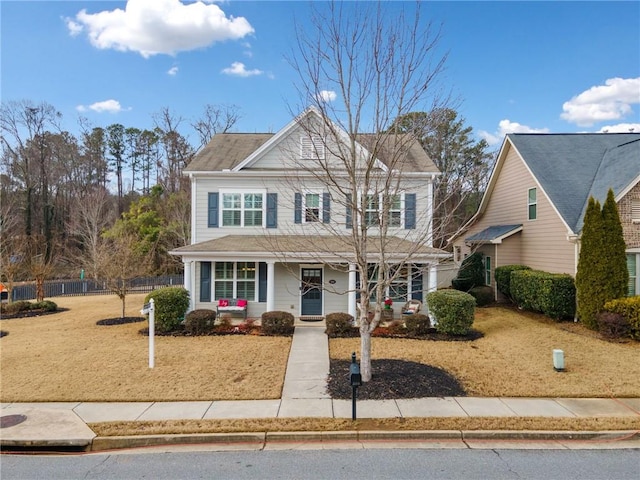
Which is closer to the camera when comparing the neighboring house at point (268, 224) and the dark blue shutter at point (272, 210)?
the neighboring house at point (268, 224)

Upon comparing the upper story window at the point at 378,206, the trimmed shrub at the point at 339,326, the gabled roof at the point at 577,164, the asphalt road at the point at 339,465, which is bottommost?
the asphalt road at the point at 339,465

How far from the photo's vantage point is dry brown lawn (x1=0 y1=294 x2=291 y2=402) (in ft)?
23.5

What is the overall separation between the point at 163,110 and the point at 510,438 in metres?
40.7

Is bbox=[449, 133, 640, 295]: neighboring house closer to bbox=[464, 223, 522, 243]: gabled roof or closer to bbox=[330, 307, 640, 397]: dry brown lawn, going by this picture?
bbox=[464, 223, 522, 243]: gabled roof

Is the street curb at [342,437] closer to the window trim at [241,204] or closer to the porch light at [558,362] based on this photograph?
the porch light at [558,362]

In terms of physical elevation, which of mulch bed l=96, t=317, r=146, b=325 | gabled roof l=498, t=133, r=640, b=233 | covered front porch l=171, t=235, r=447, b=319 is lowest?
mulch bed l=96, t=317, r=146, b=325

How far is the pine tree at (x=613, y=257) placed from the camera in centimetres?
1132

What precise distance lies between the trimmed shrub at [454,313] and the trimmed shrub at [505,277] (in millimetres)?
5444

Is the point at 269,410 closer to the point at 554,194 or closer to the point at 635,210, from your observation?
the point at 554,194

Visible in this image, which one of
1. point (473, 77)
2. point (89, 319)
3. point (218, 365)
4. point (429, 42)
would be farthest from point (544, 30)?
point (89, 319)

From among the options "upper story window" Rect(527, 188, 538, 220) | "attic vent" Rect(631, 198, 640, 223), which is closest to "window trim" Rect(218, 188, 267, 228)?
"upper story window" Rect(527, 188, 538, 220)

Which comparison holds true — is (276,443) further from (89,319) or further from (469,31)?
(89,319)

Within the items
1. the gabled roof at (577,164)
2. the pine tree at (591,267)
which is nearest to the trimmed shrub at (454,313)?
the pine tree at (591,267)

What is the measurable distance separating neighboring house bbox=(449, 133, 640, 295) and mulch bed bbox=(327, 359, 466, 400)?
19.1ft
